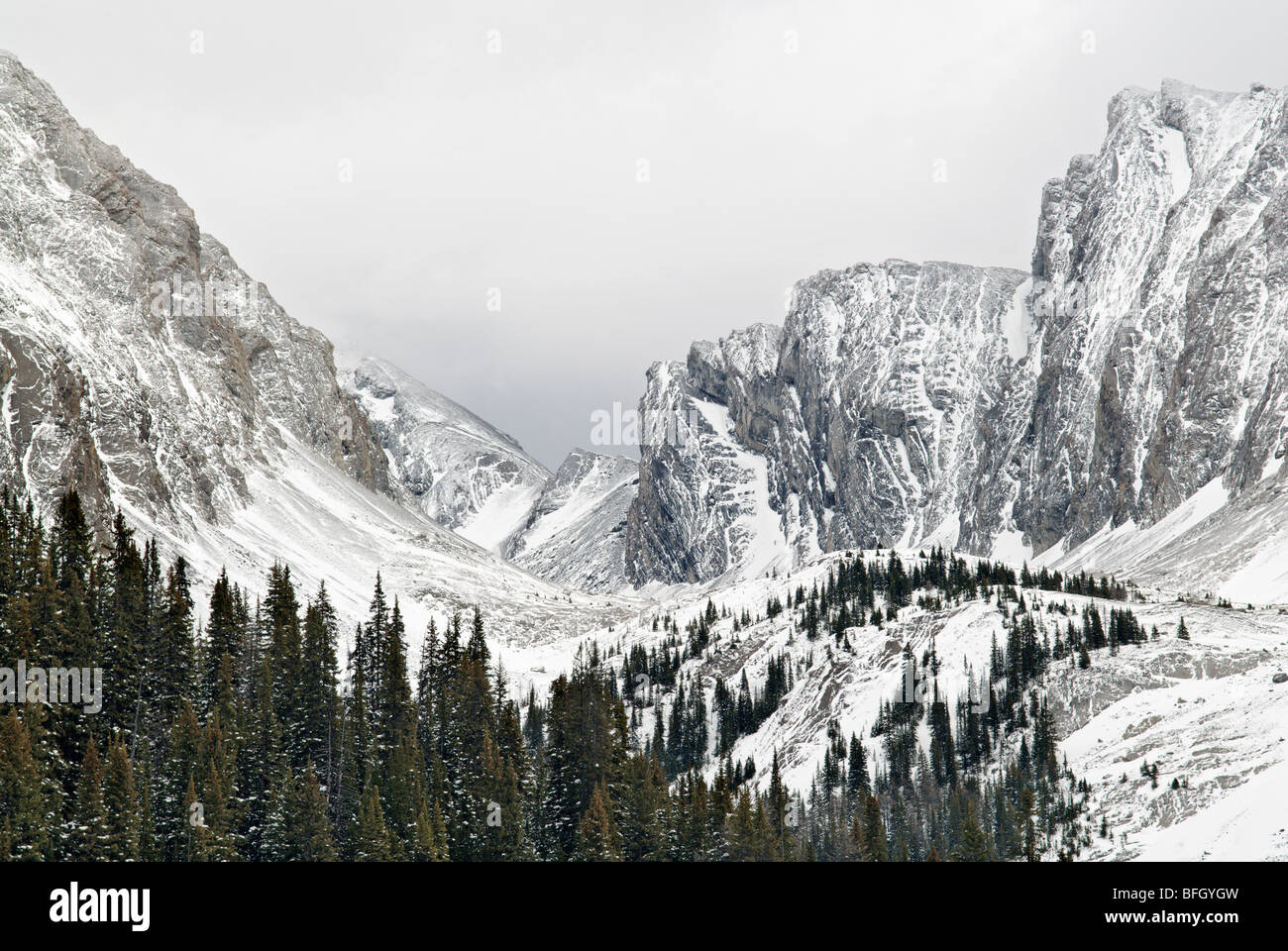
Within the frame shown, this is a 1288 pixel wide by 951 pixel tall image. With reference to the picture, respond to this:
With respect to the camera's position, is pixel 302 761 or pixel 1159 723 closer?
pixel 302 761

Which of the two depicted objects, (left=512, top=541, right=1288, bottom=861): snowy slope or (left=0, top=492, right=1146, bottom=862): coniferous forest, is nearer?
(left=0, top=492, right=1146, bottom=862): coniferous forest

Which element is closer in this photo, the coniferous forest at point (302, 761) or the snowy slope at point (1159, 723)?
the coniferous forest at point (302, 761)

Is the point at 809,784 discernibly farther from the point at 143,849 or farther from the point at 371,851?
the point at 143,849

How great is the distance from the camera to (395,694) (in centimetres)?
10944

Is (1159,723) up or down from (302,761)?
up

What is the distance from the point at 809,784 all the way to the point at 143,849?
366 feet

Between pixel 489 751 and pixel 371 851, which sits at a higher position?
pixel 489 751
